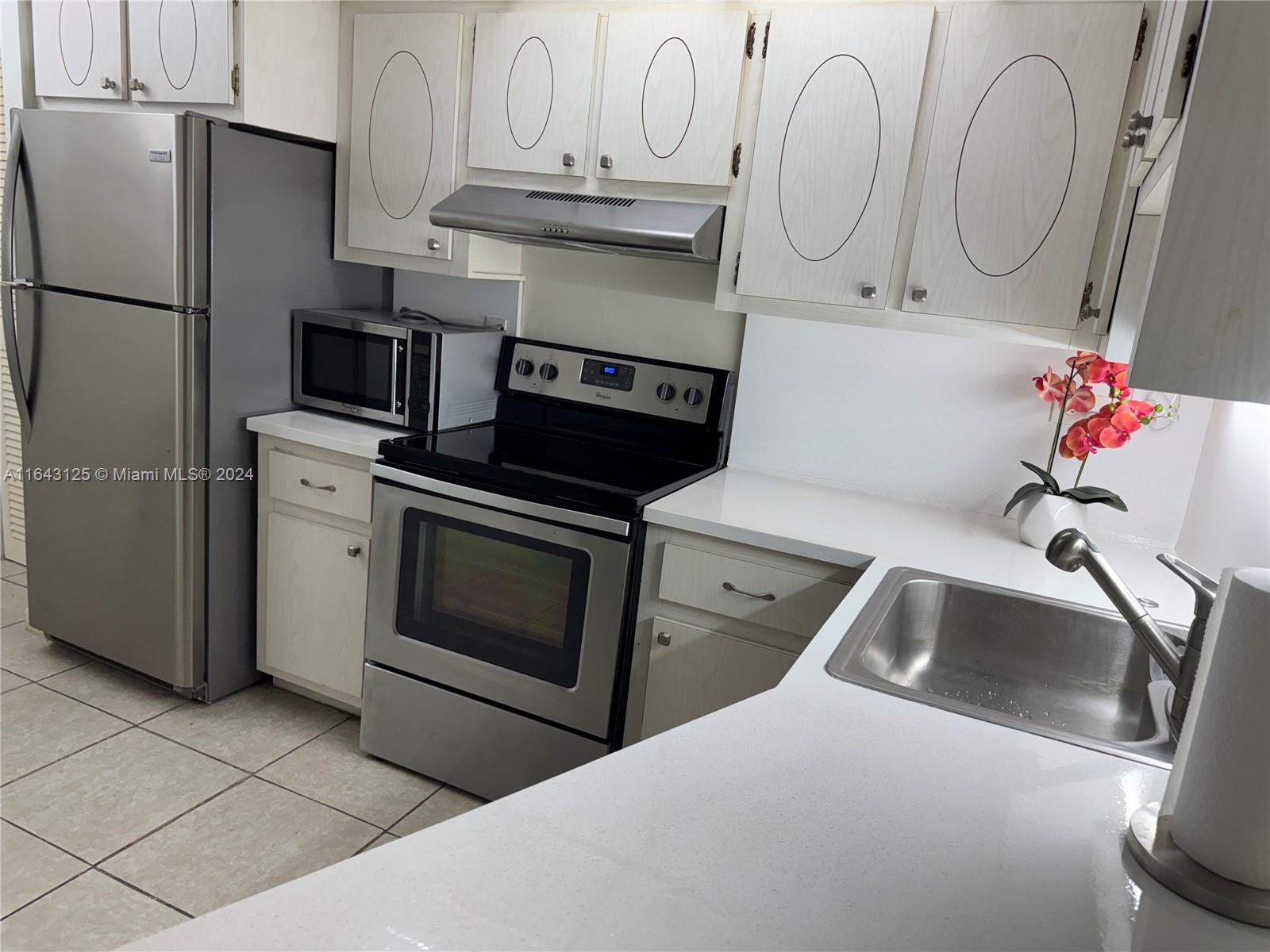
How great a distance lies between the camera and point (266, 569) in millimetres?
2803

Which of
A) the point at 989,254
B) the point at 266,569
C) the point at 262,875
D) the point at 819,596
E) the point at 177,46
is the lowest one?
the point at 262,875

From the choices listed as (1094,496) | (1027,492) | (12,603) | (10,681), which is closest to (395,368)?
(10,681)

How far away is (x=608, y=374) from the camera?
2705mm

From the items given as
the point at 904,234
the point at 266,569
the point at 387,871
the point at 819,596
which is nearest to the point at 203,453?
the point at 266,569

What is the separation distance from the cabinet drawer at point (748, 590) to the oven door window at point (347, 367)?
41.6 inches

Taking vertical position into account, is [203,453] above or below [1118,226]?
below

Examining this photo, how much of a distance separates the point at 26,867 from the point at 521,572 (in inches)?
50.4

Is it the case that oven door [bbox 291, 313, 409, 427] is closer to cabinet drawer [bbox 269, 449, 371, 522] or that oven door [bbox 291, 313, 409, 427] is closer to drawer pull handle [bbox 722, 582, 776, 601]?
cabinet drawer [bbox 269, 449, 371, 522]

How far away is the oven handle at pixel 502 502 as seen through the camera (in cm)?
213

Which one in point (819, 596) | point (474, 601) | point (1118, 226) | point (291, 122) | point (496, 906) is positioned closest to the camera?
point (496, 906)

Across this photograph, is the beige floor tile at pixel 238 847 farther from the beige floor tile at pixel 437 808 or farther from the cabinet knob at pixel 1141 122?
the cabinet knob at pixel 1141 122

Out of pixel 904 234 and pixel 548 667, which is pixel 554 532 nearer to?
pixel 548 667

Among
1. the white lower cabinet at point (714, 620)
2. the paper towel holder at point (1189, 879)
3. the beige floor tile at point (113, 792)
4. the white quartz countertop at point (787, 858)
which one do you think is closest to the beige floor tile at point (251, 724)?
the beige floor tile at point (113, 792)

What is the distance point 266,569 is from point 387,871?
7.27 ft
